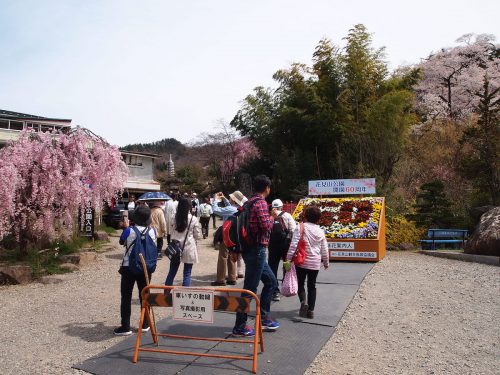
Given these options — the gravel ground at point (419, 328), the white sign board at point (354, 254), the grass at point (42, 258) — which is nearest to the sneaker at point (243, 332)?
the gravel ground at point (419, 328)

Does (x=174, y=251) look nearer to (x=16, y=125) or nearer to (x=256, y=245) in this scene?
(x=256, y=245)

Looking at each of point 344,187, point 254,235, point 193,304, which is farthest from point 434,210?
point 193,304

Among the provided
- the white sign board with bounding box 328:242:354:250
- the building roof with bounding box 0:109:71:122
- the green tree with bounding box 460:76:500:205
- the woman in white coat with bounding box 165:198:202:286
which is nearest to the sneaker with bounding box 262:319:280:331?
the woman in white coat with bounding box 165:198:202:286

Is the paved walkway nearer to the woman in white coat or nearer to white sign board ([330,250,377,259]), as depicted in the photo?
the woman in white coat

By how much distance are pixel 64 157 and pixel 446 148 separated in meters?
15.1

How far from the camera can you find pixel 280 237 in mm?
6000

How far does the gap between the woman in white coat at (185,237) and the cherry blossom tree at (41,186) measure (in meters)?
4.12

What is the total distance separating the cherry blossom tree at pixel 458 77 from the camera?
25.6 meters

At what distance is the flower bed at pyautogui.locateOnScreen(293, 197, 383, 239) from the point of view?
10148 mm

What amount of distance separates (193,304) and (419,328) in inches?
114

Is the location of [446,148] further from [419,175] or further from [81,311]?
[81,311]

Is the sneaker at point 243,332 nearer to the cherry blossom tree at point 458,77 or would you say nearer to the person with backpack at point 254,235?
the person with backpack at point 254,235

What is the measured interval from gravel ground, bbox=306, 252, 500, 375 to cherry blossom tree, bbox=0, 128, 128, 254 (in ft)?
20.4

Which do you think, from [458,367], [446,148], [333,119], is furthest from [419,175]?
[458,367]
